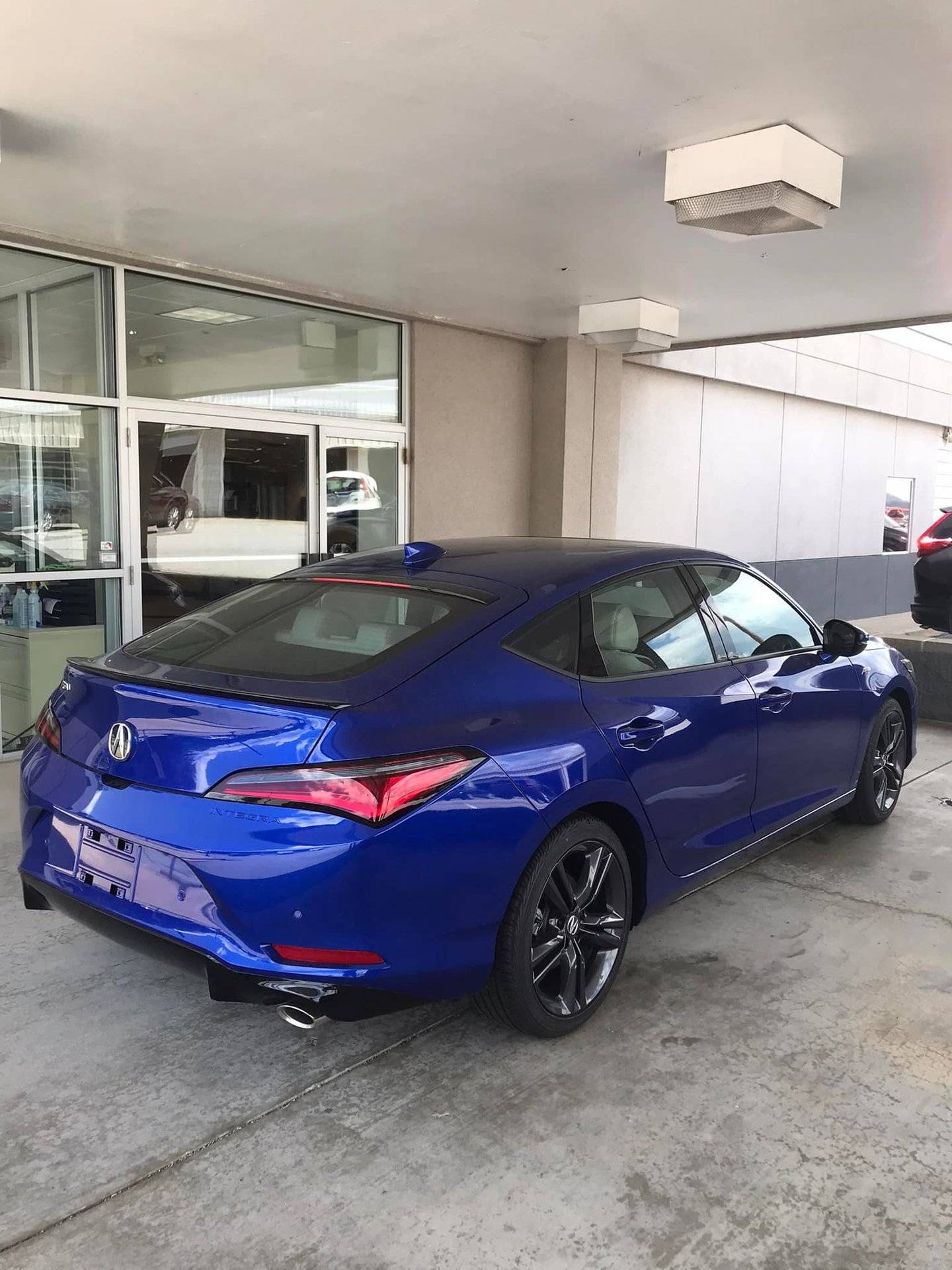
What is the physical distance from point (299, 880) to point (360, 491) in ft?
21.6

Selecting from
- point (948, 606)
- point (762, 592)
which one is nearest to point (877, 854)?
point (762, 592)

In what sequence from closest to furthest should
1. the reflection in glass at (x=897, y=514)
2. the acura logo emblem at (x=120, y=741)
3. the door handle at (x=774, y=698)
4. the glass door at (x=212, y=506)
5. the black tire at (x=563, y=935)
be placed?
the acura logo emblem at (x=120, y=741) → the black tire at (x=563, y=935) → the door handle at (x=774, y=698) → the glass door at (x=212, y=506) → the reflection in glass at (x=897, y=514)

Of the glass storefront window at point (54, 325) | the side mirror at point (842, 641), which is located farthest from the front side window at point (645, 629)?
the glass storefront window at point (54, 325)

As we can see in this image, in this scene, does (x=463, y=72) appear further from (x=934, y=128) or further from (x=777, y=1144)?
(x=777, y=1144)

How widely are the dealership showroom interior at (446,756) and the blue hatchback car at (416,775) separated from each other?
1cm

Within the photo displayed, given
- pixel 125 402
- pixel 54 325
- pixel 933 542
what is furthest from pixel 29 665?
pixel 933 542

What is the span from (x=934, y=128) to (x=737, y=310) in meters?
4.01

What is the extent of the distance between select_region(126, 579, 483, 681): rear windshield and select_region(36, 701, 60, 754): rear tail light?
1.03 feet

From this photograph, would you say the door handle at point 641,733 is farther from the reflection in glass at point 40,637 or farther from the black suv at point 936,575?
the black suv at point 936,575

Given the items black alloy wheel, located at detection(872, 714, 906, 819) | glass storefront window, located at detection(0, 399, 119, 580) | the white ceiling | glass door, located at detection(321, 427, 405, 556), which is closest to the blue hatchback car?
black alloy wheel, located at detection(872, 714, 906, 819)

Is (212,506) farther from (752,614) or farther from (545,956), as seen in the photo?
(545,956)

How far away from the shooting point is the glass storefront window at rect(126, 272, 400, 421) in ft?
23.4

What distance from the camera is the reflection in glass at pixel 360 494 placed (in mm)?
8555

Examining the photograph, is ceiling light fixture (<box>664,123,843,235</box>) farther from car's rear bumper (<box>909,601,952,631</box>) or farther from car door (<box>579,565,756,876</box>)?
car's rear bumper (<box>909,601,952,631</box>)
